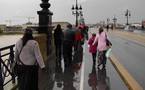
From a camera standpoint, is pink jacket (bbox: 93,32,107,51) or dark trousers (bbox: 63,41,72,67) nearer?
pink jacket (bbox: 93,32,107,51)

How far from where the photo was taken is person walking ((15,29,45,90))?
9.26m

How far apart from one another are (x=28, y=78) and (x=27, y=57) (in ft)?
1.69

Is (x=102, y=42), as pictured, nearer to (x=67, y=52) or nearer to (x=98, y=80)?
(x=67, y=52)

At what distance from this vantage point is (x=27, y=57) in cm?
935

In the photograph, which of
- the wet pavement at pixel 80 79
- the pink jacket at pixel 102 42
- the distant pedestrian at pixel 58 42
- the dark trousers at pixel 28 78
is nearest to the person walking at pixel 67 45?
the wet pavement at pixel 80 79

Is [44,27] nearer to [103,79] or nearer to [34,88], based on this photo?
[103,79]

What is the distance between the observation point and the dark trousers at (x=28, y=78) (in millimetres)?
9430

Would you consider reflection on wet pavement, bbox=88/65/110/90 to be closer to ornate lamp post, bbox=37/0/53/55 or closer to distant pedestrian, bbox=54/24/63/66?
distant pedestrian, bbox=54/24/63/66

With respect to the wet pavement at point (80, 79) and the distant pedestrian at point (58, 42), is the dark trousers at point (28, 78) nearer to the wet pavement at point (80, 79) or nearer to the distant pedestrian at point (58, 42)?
the wet pavement at point (80, 79)

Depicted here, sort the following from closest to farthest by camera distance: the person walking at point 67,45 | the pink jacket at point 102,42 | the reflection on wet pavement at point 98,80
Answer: the reflection on wet pavement at point 98,80 < the pink jacket at point 102,42 < the person walking at point 67,45

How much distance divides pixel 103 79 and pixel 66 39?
434cm

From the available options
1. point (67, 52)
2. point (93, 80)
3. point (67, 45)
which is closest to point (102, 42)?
point (67, 45)

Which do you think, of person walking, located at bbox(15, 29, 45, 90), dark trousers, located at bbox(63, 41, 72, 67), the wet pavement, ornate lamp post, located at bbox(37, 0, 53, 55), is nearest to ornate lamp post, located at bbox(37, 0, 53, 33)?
ornate lamp post, located at bbox(37, 0, 53, 55)

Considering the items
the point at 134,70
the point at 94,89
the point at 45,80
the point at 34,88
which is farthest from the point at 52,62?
the point at 34,88
